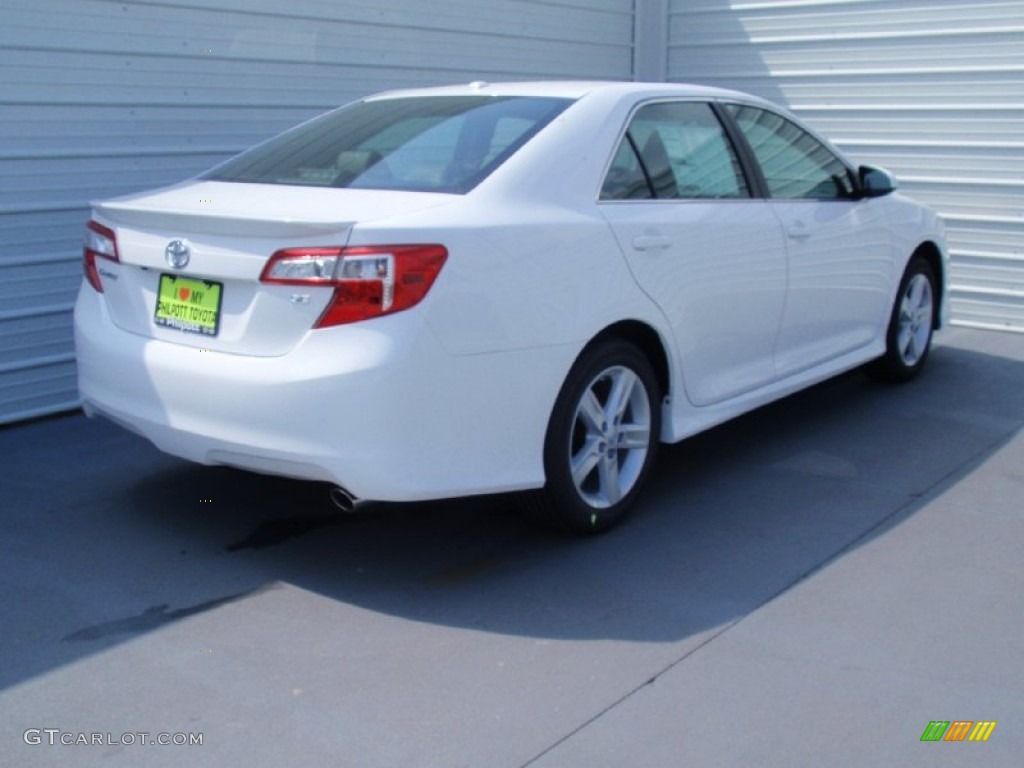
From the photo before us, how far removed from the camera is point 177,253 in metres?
4.05

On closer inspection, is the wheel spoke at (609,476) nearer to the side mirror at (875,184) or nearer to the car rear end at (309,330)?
the car rear end at (309,330)

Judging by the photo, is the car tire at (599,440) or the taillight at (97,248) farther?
the taillight at (97,248)

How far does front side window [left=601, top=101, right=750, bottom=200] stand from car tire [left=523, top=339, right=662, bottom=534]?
63cm

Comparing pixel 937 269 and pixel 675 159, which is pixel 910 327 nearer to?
pixel 937 269

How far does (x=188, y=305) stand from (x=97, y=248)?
25.5 inches

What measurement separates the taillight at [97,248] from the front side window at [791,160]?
2.68 m

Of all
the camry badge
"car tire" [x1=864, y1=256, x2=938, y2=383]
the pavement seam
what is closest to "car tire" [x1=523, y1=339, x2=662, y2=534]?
the pavement seam

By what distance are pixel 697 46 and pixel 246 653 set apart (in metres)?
7.73

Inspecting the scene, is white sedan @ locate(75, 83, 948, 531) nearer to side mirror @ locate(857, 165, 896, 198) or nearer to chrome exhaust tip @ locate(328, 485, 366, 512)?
chrome exhaust tip @ locate(328, 485, 366, 512)

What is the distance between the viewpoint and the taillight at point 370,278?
12.1 ft

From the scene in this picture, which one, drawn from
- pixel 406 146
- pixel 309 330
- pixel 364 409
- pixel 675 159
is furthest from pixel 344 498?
pixel 675 159

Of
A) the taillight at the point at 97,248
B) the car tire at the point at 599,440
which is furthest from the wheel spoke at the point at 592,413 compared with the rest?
the taillight at the point at 97,248

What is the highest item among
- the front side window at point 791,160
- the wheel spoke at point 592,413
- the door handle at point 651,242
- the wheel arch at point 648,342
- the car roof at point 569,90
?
the car roof at point 569,90

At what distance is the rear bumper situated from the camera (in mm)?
3682
